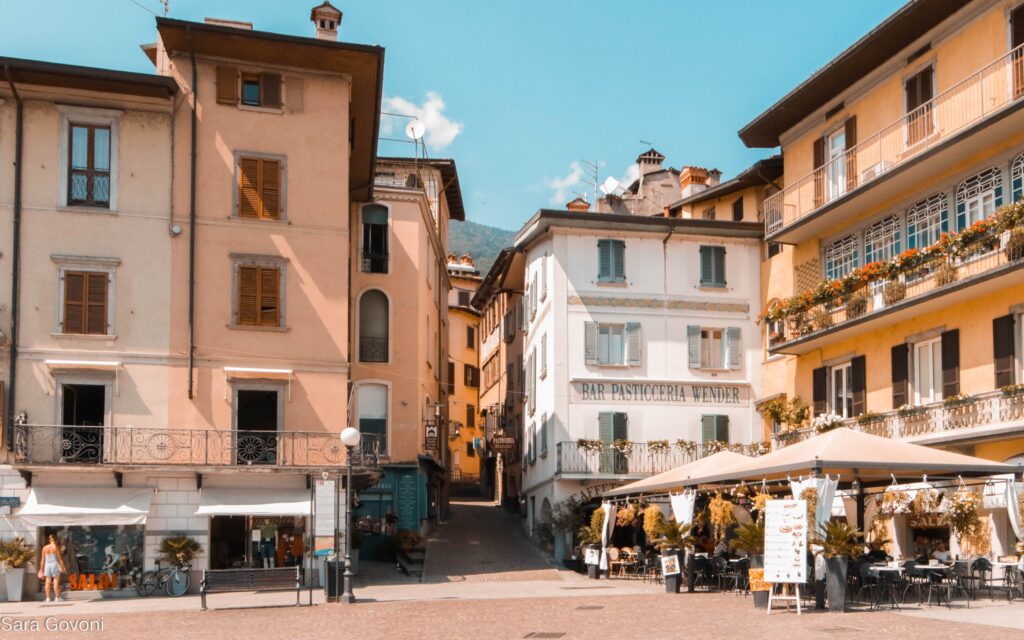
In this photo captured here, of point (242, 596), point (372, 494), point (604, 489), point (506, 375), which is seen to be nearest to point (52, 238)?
point (242, 596)

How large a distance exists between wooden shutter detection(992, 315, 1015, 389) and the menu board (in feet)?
28.1

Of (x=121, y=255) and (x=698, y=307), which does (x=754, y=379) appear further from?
(x=121, y=255)

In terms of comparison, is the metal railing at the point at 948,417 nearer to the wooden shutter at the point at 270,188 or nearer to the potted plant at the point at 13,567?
the wooden shutter at the point at 270,188

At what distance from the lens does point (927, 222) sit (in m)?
29.5

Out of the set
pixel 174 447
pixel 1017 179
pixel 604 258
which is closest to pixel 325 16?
pixel 604 258

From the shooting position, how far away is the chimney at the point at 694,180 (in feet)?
156

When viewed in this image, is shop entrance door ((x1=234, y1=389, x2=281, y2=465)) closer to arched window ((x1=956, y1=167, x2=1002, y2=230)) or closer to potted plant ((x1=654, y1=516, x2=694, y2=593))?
potted plant ((x1=654, y1=516, x2=694, y2=593))

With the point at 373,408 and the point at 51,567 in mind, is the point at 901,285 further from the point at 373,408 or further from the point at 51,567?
the point at 51,567

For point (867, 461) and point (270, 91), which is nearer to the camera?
point (867, 461)

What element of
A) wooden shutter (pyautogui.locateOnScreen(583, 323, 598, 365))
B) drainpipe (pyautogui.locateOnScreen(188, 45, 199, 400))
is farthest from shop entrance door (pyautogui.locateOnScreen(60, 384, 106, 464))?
wooden shutter (pyautogui.locateOnScreen(583, 323, 598, 365))

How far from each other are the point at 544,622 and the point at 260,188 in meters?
16.3

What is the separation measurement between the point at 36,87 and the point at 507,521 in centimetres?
2502

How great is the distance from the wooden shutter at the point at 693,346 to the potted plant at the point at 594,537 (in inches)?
327

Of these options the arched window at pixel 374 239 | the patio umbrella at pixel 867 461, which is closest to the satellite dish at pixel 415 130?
the arched window at pixel 374 239
